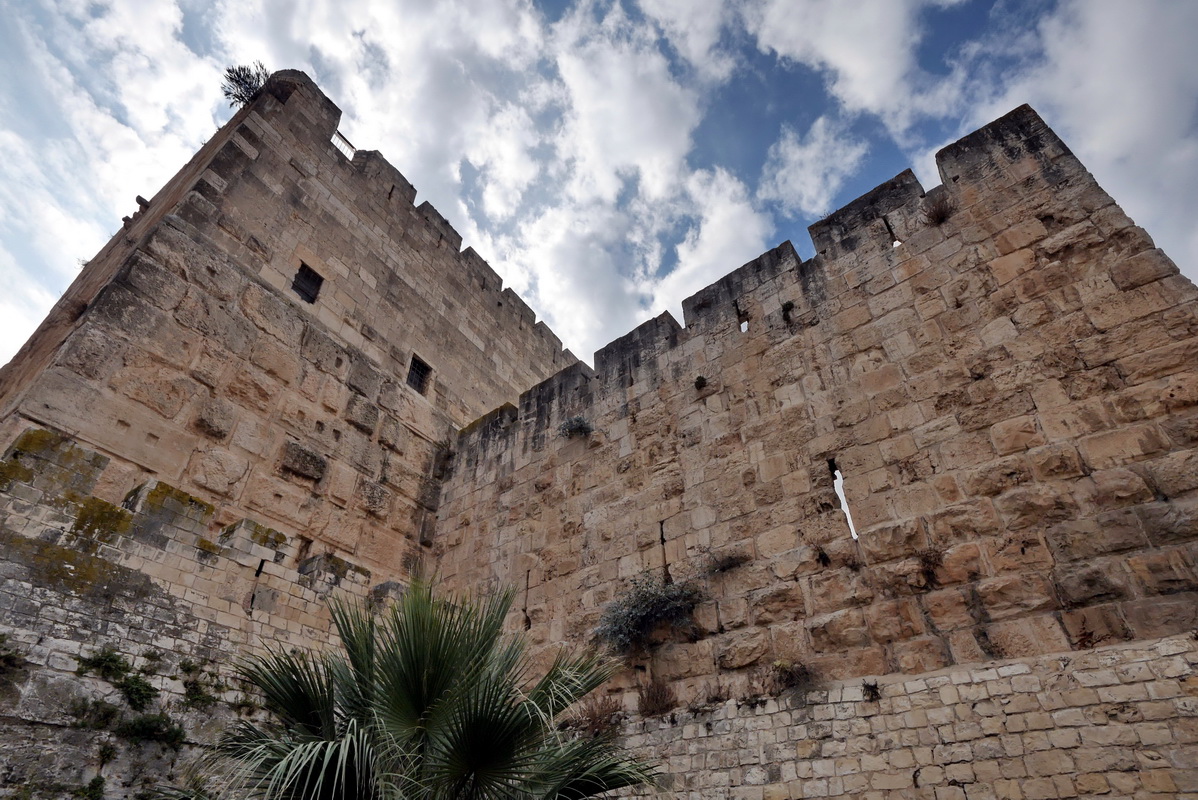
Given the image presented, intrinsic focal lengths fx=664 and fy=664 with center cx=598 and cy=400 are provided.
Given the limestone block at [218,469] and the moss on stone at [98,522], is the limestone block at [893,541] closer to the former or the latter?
the limestone block at [218,469]

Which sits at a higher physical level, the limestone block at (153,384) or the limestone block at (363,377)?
the limestone block at (363,377)

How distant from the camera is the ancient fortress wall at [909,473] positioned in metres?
4.30

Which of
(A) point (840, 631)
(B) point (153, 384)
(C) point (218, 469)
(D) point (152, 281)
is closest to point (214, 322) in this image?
(D) point (152, 281)

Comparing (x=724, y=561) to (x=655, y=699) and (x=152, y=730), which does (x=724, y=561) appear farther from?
(x=152, y=730)

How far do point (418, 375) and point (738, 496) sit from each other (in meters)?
5.99

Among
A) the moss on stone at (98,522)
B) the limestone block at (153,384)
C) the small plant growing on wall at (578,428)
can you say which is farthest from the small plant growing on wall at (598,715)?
the limestone block at (153,384)

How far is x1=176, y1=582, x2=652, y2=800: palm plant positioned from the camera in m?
3.80

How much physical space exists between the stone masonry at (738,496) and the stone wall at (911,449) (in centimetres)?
2

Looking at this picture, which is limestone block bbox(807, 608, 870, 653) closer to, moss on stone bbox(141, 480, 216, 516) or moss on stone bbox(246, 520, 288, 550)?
moss on stone bbox(246, 520, 288, 550)

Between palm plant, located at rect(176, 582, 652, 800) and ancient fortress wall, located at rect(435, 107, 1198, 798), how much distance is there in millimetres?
1586

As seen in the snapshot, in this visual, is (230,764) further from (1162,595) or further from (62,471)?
(1162,595)

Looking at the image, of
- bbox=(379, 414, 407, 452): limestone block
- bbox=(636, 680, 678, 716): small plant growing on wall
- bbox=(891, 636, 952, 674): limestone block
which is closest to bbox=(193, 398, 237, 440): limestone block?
bbox=(379, 414, 407, 452): limestone block

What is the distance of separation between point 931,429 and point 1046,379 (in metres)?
0.87

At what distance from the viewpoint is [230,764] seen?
4.63m
